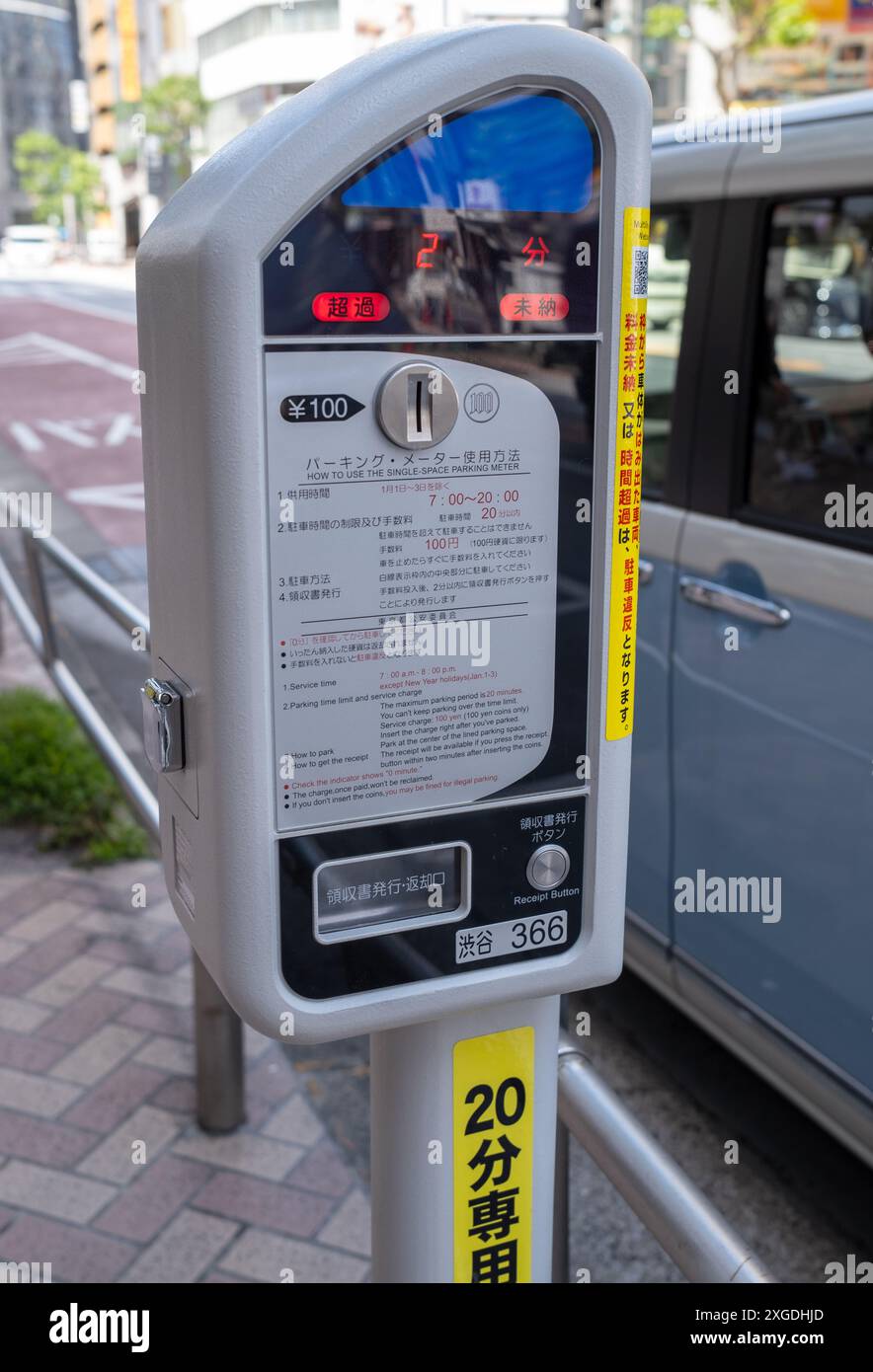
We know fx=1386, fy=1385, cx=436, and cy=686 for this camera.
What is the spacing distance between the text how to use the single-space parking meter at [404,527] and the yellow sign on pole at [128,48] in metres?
46.7

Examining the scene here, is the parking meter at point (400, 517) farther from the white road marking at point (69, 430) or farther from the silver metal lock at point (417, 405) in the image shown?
the white road marking at point (69, 430)

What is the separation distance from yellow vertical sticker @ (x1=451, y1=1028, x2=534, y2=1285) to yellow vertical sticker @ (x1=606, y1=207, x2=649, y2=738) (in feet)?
1.22

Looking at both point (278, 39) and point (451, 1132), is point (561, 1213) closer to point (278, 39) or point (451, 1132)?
point (451, 1132)

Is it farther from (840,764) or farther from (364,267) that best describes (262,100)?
(840,764)

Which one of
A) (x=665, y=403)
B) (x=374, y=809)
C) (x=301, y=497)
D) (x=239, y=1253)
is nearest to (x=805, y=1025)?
(x=239, y=1253)

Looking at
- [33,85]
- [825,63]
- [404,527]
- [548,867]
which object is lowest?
[548,867]

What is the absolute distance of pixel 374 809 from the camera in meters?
1.22

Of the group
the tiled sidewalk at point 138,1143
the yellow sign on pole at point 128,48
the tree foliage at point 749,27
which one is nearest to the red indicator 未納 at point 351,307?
the tiled sidewalk at point 138,1143

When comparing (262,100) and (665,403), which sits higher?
(262,100)

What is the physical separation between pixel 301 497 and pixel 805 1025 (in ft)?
5.33

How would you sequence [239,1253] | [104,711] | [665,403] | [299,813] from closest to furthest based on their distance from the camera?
[299,813], [239,1253], [665,403], [104,711]

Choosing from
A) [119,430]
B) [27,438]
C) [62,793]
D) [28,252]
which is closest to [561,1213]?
[62,793]

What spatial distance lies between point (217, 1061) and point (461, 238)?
6.04 feet

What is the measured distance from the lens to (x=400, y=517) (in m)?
1.16
